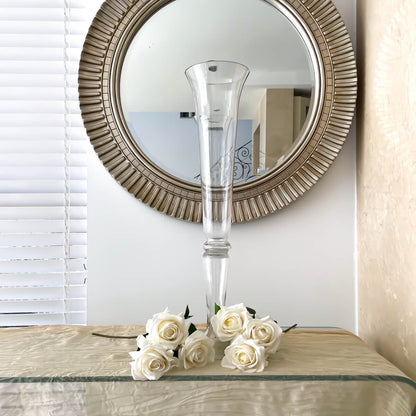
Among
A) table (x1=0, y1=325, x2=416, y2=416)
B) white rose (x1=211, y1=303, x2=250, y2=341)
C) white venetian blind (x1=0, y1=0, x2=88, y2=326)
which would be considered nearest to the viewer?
table (x1=0, y1=325, x2=416, y2=416)

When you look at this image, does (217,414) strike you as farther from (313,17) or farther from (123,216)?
(313,17)

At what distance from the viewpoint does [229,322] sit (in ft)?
3.34

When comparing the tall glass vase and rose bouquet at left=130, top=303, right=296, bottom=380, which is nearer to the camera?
rose bouquet at left=130, top=303, right=296, bottom=380

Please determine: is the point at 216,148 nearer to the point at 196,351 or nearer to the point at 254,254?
Answer: the point at 196,351

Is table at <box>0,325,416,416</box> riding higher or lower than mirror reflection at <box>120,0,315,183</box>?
lower

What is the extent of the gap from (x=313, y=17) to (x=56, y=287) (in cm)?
106

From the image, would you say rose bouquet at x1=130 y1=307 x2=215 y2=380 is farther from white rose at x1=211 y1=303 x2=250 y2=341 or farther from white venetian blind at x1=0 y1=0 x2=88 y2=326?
white venetian blind at x1=0 y1=0 x2=88 y2=326

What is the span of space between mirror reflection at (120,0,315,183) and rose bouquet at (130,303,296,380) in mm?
537

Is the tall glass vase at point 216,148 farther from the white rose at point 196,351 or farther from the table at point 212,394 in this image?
the table at point 212,394

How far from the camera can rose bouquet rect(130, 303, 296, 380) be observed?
2.96ft

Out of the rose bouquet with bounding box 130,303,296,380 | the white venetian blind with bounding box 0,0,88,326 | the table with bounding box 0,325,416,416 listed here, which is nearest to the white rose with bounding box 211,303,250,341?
the rose bouquet with bounding box 130,303,296,380

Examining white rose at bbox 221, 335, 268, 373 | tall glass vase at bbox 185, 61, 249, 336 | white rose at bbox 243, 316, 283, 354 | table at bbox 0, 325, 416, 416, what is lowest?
table at bbox 0, 325, 416, 416

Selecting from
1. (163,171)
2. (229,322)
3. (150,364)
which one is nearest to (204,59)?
(163,171)

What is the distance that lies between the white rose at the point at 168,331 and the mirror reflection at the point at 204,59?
1.78 ft
